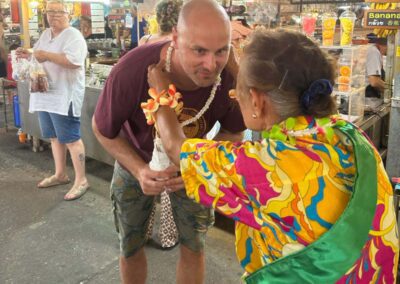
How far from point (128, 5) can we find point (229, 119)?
5.48m

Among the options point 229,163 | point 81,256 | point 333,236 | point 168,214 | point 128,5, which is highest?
point 128,5

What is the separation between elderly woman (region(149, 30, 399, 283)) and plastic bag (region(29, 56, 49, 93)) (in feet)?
9.01

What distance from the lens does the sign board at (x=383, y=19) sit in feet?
11.3

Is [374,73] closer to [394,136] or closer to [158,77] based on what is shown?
[394,136]

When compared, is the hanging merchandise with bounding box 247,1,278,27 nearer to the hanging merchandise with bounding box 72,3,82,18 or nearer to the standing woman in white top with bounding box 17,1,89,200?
the standing woman in white top with bounding box 17,1,89,200

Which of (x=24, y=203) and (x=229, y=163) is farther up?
(x=229, y=163)

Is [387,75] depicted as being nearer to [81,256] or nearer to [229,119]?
[229,119]

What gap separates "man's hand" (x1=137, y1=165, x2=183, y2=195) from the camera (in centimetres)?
158

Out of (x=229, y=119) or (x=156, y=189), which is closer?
(x=156, y=189)

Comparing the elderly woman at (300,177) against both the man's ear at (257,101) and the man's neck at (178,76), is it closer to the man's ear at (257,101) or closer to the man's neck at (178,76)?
the man's ear at (257,101)

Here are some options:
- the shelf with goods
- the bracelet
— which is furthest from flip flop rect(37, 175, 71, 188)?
the bracelet

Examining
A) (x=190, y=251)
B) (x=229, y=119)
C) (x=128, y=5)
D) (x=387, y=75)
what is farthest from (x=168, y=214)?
(x=128, y=5)

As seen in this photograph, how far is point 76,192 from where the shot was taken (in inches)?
148

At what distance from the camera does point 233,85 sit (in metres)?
1.89
